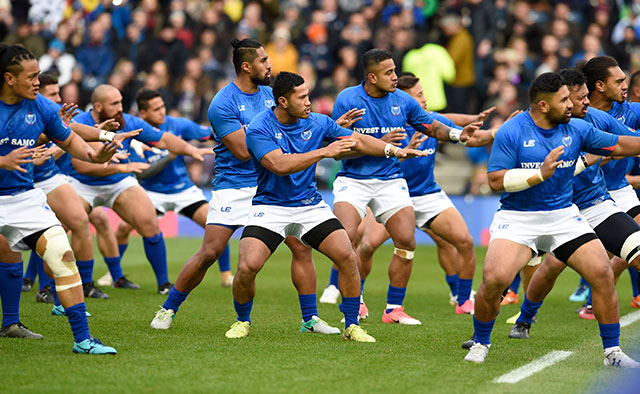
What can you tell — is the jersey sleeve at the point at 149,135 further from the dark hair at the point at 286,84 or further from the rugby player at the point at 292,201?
the dark hair at the point at 286,84

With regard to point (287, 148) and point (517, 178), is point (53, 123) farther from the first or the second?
point (517, 178)

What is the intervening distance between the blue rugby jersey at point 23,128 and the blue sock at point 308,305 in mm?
2719

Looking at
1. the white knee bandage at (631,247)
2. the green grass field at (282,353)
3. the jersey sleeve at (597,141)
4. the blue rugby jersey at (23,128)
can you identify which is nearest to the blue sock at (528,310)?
the green grass field at (282,353)

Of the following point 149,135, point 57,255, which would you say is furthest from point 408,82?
point 57,255

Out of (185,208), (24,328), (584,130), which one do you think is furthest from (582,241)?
(185,208)

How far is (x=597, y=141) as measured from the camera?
7.96 meters

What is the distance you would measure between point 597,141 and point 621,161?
210cm

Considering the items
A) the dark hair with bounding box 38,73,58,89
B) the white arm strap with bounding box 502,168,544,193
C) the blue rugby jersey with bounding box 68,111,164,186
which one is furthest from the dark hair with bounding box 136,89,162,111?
the white arm strap with bounding box 502,168,544,193

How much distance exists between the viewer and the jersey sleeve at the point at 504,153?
7711 mm

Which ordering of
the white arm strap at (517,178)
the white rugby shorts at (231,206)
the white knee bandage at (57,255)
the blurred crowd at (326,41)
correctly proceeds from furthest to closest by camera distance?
the blurred crowd at (326,41) → the white rugby shorts at (231,206) → the white knee bandage at (57,255) → the white arm strap at (517,178)

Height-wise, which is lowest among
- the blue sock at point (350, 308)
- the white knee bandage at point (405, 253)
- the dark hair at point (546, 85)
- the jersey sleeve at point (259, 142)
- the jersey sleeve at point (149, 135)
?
the blue sock at point (350, 308)

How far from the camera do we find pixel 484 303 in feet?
25.6

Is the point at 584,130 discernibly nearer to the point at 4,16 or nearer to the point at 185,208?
the point at 185,208

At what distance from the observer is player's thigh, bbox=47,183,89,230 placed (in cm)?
1038
